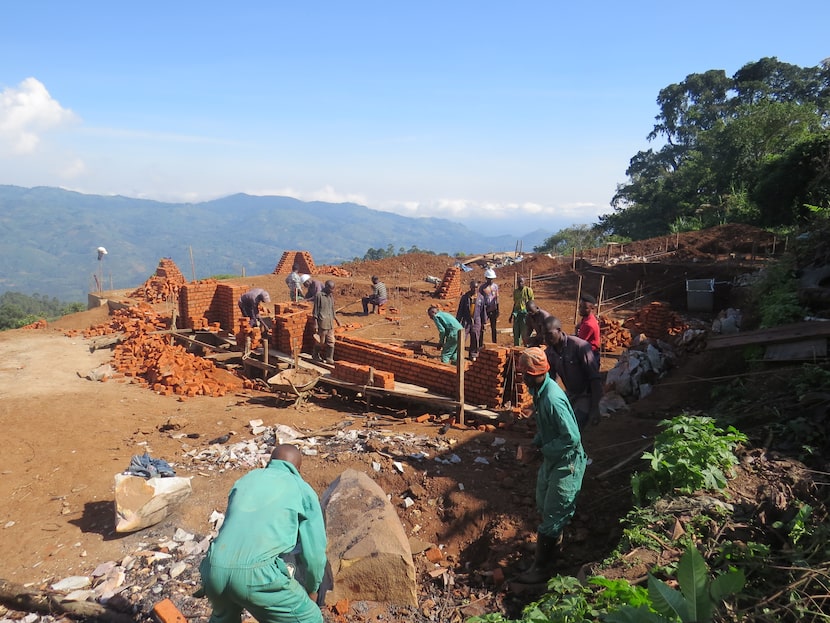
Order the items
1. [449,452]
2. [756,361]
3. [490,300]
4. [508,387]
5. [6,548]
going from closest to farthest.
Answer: [6,548]
[756,361]
[449,452]
[508,387]
[490,300]

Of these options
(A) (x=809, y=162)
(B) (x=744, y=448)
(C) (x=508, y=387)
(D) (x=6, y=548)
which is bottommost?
(D) (x=6, y=548)

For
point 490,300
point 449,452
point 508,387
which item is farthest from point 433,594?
point 490,300

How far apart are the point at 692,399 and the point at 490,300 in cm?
396

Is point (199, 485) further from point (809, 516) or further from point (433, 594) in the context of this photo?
point (809, 516)

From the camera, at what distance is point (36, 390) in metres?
8.69

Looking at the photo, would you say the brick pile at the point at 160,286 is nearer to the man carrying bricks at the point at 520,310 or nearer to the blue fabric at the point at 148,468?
the man carrying bricks at the point at 520,310

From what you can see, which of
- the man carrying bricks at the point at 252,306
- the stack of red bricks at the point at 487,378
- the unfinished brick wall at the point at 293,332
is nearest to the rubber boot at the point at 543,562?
the stack of red bricks at the point at 487,378

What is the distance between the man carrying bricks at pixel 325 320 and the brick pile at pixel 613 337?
5063 mm

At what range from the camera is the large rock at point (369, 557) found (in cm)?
387

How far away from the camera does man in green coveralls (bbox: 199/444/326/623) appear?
240 cm

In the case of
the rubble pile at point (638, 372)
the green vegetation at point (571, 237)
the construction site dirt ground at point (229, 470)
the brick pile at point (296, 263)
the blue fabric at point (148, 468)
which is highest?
the green vegetation at point (571, 237)

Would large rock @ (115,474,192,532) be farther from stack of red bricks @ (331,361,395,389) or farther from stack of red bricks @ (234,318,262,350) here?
stack of red bricks @ (234,318,262,350)

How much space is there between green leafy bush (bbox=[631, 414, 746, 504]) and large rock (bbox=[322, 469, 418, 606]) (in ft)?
5.77

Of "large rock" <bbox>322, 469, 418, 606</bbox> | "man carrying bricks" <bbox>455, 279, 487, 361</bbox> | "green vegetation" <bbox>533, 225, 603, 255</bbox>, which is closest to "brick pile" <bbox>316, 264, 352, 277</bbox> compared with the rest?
"man carrying bricks" <bbox>455, 279, 487, 361</bbox>
